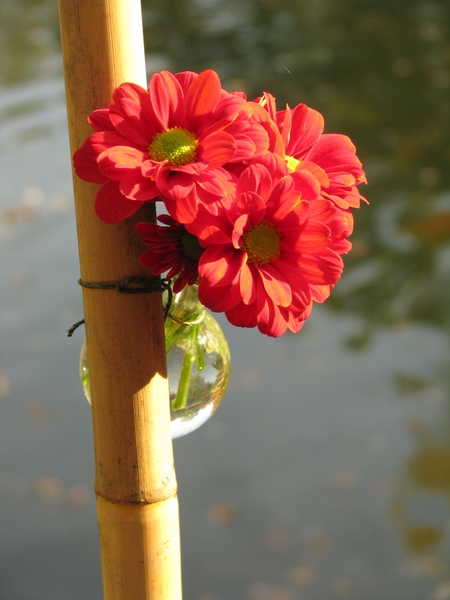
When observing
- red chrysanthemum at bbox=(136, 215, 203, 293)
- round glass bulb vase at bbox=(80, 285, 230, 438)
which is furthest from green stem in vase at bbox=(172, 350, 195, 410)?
red chrysanthemum at bbox=(136, 215, 203, 293)

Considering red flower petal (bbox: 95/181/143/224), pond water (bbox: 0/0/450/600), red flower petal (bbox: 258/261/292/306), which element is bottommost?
pond water (bbox: 0/0/450/600)

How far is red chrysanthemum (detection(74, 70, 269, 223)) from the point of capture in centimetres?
77

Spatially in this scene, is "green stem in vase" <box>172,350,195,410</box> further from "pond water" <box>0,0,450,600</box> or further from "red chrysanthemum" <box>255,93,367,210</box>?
"pond water" <box>0,0,450,600</box>

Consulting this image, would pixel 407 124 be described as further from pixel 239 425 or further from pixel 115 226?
pixel 115 226

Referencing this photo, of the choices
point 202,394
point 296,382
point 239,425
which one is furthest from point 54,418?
point 202,394

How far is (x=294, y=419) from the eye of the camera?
285 centimetres

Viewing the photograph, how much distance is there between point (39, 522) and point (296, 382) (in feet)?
3.45

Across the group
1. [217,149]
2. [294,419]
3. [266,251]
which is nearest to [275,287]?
[266,251]

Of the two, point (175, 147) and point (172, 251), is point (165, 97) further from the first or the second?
point (172, 251)

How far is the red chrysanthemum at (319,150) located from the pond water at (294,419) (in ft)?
1.42

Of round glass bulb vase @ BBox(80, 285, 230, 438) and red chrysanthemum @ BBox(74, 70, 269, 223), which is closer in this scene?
red chrysanthemum @ BBox(74, 70, 269, 223)

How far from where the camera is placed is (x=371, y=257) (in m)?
3.76

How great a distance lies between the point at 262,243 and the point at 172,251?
3.7 inches

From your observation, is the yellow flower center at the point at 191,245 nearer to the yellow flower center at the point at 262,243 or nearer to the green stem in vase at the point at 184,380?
the yellow flower center at the point at 262,243
